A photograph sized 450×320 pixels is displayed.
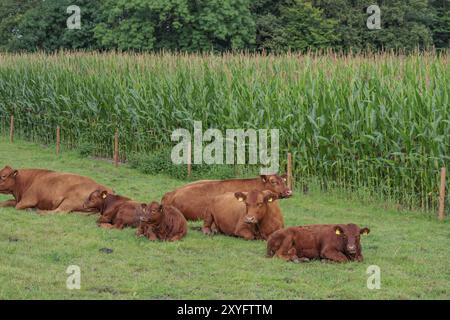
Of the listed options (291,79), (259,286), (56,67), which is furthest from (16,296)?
(56,67)

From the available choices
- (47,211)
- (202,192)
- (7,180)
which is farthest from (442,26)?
(47,211)

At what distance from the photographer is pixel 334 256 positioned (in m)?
10.2

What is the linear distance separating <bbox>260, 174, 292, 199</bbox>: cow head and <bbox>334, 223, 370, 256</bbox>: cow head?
2.73m

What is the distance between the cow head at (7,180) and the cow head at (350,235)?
636 centimetres

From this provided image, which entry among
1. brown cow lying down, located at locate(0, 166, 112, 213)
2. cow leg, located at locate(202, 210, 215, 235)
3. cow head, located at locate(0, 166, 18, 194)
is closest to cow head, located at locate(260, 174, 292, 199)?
cow leg, located at locate(202, 210, 215, 235)

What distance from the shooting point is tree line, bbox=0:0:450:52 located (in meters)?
39.6

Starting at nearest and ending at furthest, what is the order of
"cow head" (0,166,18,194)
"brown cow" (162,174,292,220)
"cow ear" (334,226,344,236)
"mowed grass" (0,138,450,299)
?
"mowed grass" (0,138,450,299)
"cow ear" (334,226,344,236)
"brown cow" (162,174,292,220)
"cow head" (0,166,18,194)

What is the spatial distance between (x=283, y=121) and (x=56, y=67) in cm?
1176

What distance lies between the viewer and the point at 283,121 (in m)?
17.4

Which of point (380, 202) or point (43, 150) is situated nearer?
point (380, 202)

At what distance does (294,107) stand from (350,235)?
7.68 meters

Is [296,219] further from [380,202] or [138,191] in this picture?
[138,191]

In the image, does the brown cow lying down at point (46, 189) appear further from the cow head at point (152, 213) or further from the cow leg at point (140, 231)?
the cow head at point (152, 213)

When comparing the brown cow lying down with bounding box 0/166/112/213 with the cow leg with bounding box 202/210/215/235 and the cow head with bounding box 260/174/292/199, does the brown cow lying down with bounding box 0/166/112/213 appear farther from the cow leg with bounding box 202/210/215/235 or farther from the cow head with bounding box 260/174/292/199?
the cow head with bounding box 260/174/292/199
